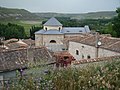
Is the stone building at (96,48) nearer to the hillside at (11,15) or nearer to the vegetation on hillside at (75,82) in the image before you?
the vegetation on hillside at (75,82)

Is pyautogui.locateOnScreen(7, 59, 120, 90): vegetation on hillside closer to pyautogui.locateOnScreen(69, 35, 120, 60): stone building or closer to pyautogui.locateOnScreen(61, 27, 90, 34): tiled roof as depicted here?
pyautogui.locateOnScreen(69, 35, 120, 60): stone building

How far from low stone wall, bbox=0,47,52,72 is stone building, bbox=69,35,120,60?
554 centimetres

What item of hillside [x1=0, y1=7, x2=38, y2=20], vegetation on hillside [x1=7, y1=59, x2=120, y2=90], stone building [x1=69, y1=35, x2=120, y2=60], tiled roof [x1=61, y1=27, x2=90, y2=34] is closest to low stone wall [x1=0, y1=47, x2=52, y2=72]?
stone building [x1=69, y1=35, x2=120, y2=60]

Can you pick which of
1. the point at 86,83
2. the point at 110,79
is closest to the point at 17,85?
the point at 86,83

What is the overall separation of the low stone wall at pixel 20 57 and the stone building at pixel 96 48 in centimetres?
554

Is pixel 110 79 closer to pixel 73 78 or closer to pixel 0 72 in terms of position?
pixel 73 78

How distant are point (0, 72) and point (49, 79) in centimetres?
1032

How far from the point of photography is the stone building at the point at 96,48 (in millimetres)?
19663

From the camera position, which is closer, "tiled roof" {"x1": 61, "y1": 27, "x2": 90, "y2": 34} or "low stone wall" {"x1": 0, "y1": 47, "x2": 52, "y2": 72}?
"low stone wall" {"x1": 0, "y1": 47, "x2": 52, "y2": 72}

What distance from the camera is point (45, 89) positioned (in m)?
3.68

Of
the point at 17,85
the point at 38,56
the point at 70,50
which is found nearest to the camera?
the point at 17,85

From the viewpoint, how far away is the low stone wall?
47.3 feet

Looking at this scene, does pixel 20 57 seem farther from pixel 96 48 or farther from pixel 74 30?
pixel 74 30

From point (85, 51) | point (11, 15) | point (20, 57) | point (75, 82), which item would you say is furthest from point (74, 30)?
point (11, 15)
